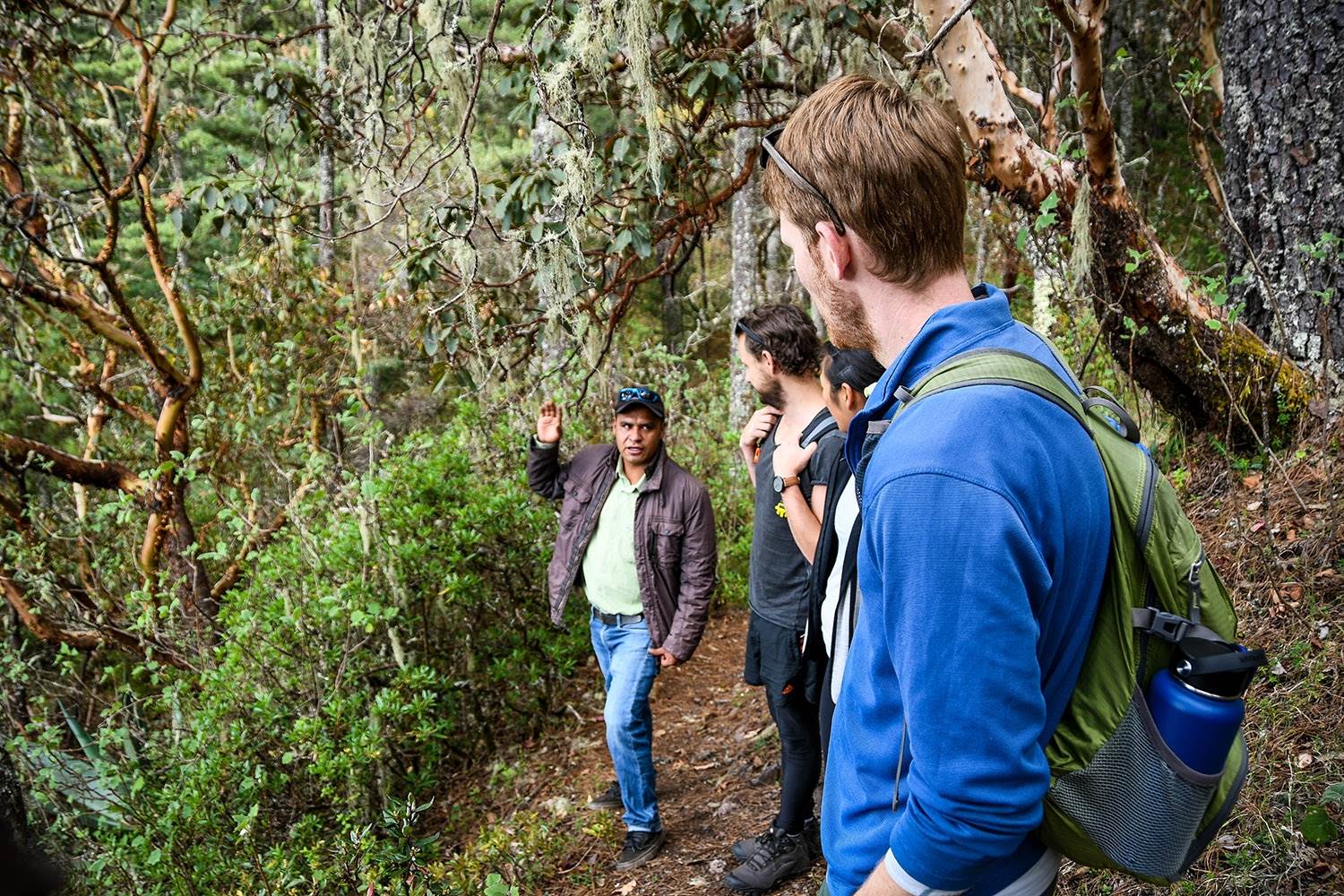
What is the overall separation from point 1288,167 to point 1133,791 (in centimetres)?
375

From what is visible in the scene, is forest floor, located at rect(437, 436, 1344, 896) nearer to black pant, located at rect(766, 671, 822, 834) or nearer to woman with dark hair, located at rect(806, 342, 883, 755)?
black pant, located at rect(766, 671, 822, 834)

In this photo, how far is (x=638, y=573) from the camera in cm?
396

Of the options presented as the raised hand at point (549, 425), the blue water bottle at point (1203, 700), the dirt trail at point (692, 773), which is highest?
the raised hand at point (549, 425)

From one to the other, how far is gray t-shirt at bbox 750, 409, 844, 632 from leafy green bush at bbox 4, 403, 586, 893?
63.6 inches

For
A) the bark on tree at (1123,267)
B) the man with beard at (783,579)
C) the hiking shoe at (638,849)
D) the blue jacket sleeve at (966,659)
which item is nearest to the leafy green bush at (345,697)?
the hiking shoe at (638,849)

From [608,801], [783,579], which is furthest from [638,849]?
[783,579]

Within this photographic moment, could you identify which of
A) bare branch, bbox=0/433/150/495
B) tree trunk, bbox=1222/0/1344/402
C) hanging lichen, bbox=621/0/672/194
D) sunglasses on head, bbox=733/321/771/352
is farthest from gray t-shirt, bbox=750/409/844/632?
bare branch, bbox=0/433/150/495

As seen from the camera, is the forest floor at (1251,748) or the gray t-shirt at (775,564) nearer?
the forest floor at (1251,748)

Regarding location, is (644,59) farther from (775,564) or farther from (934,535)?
(934,535)

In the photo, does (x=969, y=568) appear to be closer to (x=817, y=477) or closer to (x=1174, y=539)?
(x=1174, y=539)

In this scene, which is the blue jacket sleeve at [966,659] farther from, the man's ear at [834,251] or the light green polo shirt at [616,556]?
the light green polo shirt at [616,556]

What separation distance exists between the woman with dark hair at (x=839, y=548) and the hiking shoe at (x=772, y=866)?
0.53 m

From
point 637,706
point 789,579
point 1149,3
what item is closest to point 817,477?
point 789,579

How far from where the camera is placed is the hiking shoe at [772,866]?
352 centimetres
